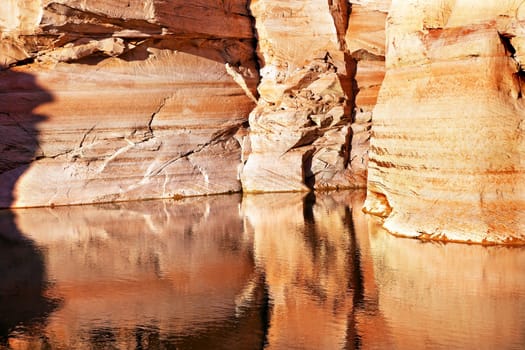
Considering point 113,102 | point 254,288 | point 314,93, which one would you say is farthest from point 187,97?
point 254,288

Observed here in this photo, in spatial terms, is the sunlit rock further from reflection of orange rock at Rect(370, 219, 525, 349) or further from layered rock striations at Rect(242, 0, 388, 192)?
reflection of orange rock at Rect(370, 219, 525, 349)

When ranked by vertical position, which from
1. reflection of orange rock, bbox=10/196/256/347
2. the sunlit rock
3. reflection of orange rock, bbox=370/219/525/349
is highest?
the sunlit rock

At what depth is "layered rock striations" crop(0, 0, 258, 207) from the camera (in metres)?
14.6

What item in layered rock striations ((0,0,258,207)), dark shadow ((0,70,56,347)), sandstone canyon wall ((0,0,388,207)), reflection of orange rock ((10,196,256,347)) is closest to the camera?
reflection of orange rock ((10,196,256,347))

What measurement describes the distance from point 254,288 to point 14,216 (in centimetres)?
718

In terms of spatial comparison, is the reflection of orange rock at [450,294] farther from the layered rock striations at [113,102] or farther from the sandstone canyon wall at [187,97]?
the layered rock striations at [113,102]

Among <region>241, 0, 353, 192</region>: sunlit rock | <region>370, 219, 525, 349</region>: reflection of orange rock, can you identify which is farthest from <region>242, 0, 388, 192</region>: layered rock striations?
<region>370, 219, 525, 349</region>: reflection of orange rock

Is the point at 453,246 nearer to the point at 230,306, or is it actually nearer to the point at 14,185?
the point at 230,306

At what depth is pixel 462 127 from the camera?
9078 mm

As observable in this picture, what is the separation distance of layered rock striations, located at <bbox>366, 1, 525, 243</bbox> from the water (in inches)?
14.4

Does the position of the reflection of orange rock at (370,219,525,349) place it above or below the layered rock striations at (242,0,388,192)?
below

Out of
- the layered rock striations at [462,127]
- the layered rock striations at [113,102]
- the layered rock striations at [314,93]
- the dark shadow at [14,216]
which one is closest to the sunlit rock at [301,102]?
the layered rock striations at [314,93]

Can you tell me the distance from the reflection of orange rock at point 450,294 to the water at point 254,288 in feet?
0.05

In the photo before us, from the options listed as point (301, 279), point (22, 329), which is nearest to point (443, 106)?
point (301, 279)
